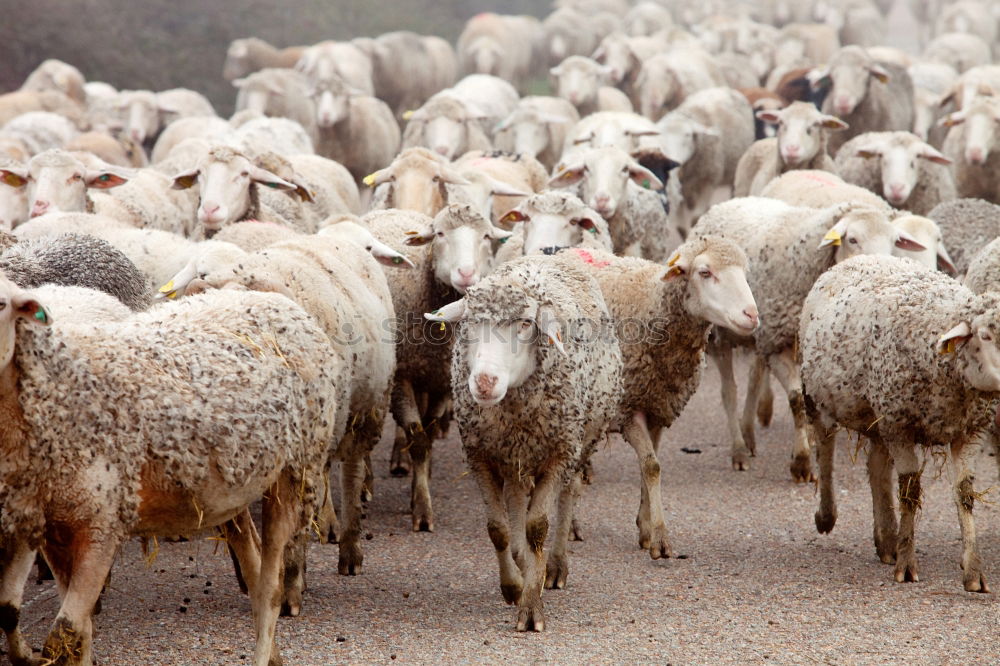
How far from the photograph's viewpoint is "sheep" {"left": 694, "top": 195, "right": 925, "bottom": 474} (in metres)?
7.19

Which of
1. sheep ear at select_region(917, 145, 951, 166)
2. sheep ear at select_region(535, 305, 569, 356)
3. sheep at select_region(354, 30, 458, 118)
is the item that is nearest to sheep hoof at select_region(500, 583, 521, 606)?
sheep ear at select_region(535, 305, 569, 356)

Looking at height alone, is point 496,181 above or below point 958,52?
Answer: below

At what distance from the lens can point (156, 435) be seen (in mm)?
3883

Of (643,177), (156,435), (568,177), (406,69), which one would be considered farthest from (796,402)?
(406,69)

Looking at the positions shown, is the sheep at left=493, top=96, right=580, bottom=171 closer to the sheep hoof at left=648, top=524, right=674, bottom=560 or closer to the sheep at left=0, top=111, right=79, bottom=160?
the sheep at left=0, top=111, right=79, bottom=160

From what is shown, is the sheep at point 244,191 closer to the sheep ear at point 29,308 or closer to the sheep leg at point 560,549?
the sheep leg at point 560,549

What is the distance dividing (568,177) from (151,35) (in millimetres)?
15698

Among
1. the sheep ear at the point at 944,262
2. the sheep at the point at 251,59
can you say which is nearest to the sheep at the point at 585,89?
the sheep at the point at 251,59

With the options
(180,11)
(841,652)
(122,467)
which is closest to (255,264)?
(122,467)

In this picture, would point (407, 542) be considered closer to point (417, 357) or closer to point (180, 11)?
point (417, 357)

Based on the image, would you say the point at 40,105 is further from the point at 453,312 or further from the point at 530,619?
the point at 530,619

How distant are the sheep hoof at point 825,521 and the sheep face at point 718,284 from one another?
99 cm

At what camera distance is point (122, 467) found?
380cm

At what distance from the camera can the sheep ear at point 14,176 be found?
8477mm
